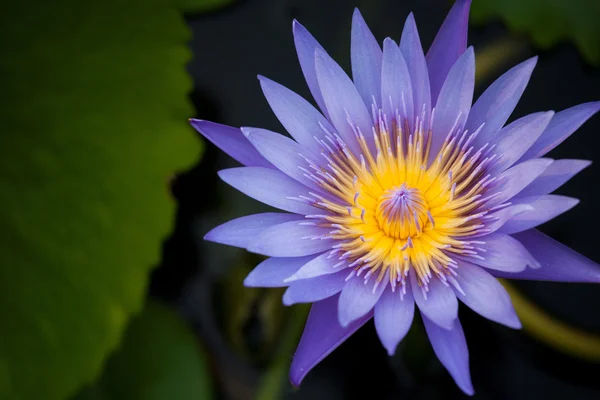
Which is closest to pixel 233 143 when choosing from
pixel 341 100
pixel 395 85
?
pixel 341 100

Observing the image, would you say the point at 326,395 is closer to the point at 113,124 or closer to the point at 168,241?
the point at 168,241

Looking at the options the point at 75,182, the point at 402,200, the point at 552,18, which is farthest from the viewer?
the point at 552,18

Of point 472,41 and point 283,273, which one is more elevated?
point 472,41

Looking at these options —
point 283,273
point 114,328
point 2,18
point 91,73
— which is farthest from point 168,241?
point 283,273

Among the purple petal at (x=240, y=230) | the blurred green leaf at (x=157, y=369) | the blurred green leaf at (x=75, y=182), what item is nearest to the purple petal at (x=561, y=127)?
the purple petal at (x=240, y=230)

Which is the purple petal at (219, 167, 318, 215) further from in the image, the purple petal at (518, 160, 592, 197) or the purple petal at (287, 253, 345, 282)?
the purple petal at (518, 160, 592, 197)

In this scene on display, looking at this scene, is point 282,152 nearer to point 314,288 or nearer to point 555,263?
point 314,288
